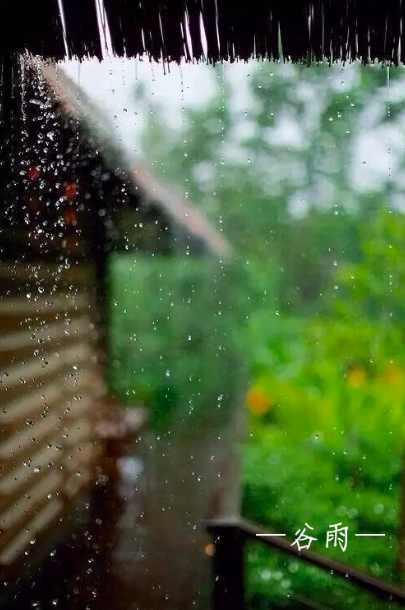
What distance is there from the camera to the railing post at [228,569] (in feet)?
3.22

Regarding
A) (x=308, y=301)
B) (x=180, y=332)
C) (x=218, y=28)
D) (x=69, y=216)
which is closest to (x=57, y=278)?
(x=69, y=216)

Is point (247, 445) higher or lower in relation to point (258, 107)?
lower

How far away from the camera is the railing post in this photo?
98cm

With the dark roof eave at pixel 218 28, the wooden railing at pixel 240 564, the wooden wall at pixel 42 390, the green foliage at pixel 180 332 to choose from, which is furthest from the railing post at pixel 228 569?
the dark roof eave at pixel 218 28

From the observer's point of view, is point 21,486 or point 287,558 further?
point 21,486

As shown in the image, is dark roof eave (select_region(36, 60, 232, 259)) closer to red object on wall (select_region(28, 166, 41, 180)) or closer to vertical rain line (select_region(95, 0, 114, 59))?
red object on wall (select_region(28, 166, 41, 180))

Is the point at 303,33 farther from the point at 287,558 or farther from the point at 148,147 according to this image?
the point at 287,558

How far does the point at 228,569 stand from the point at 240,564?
1.3 inches

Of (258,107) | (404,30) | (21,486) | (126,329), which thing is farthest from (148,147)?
(21,486)

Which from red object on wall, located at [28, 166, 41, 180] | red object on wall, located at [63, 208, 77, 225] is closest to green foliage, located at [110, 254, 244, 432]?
red object on wall, located at [63, 208, 77, 225]

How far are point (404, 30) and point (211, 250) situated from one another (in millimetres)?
507

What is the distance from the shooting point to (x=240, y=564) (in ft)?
3.22

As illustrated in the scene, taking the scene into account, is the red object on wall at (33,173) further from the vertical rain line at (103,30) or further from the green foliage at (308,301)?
the vertical rain line at (103,30)

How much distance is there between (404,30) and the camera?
1.78 ft
